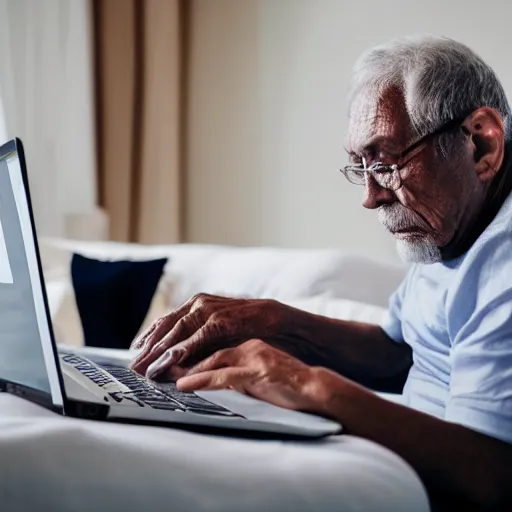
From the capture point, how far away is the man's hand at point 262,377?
2.51ft

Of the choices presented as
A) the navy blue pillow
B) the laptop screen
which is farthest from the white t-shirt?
the navy blue pillow

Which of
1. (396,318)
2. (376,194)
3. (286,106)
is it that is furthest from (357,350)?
(286,106)

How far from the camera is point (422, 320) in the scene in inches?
42.3

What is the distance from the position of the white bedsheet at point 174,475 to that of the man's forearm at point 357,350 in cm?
56

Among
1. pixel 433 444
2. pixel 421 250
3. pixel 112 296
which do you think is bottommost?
pixel 112 296

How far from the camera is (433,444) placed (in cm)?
73

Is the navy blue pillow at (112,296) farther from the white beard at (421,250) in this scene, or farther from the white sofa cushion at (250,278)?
the white beard at (421,250)

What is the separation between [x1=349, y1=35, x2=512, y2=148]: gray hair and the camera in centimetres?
96

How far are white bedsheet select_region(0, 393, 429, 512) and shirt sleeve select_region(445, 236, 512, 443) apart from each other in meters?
0.15

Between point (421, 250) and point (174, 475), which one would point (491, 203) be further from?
point (174, 475)

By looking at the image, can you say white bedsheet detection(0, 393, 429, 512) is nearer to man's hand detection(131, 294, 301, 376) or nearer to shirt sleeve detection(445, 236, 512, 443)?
shirt sleeve detection(445, 236, 512, 443)

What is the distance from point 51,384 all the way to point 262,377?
0.68 ft

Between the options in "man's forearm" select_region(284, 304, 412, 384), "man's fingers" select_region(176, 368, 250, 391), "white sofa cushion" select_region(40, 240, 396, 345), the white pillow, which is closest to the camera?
"man's fingers" select_region(176, 368, 250, 391)

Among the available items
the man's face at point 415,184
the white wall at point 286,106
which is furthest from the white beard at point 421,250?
the white wall at point 286,106
